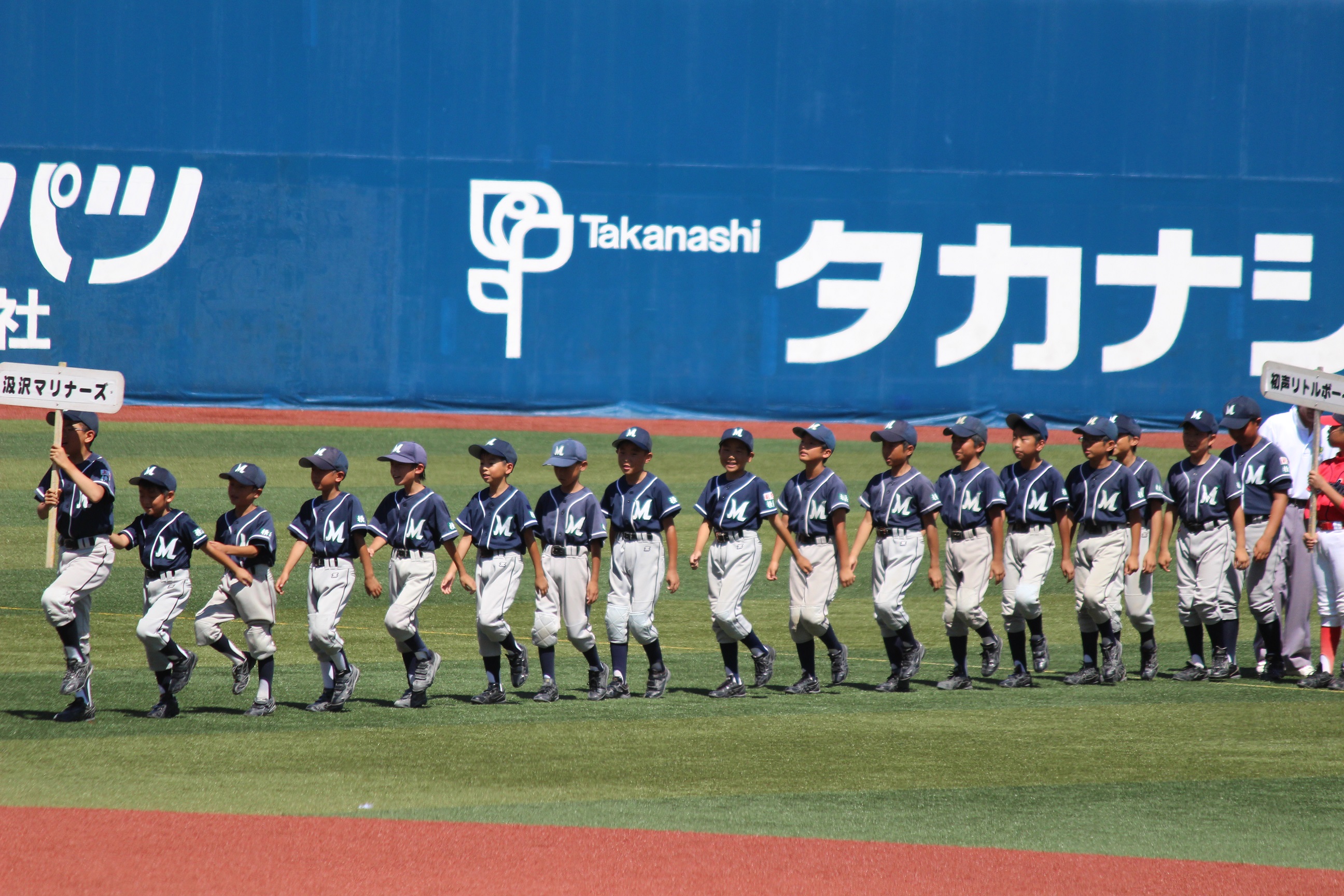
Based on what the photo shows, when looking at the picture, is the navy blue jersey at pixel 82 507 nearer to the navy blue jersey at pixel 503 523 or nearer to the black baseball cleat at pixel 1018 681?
the navy blue jersey at pixel 503 523

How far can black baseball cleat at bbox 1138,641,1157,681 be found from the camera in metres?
10.1

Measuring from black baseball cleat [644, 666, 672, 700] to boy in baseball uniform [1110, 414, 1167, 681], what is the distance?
322 centimetres

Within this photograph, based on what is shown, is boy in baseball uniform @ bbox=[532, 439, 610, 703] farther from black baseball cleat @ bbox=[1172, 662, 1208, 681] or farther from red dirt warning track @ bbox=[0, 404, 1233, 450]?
red dirt warning track @ bbox=[0, 404, 1233, 450]

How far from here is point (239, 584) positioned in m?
8.41

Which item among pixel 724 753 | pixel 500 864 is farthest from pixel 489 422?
pixel 500 864

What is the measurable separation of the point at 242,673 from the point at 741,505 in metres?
3.22

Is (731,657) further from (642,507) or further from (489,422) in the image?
(489,422)

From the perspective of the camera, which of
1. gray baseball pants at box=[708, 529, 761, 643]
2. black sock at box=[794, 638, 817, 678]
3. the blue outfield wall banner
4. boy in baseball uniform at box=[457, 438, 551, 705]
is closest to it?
boy in baseball uniform at box=[457, 438, 551, 705]

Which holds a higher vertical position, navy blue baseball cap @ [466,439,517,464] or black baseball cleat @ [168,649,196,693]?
navy blue baseball cap @ [466,439,517,464]

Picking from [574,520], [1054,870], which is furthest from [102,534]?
[1054,870]

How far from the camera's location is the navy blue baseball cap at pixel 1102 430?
10.0m

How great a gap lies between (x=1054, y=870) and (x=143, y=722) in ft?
16.5

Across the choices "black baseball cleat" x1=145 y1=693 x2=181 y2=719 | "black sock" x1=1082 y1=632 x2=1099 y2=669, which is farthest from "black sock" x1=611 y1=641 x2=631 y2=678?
"black sock" x1=1082 y1=632 x2=1099 y2=669

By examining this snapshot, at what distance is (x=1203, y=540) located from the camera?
1002cm
